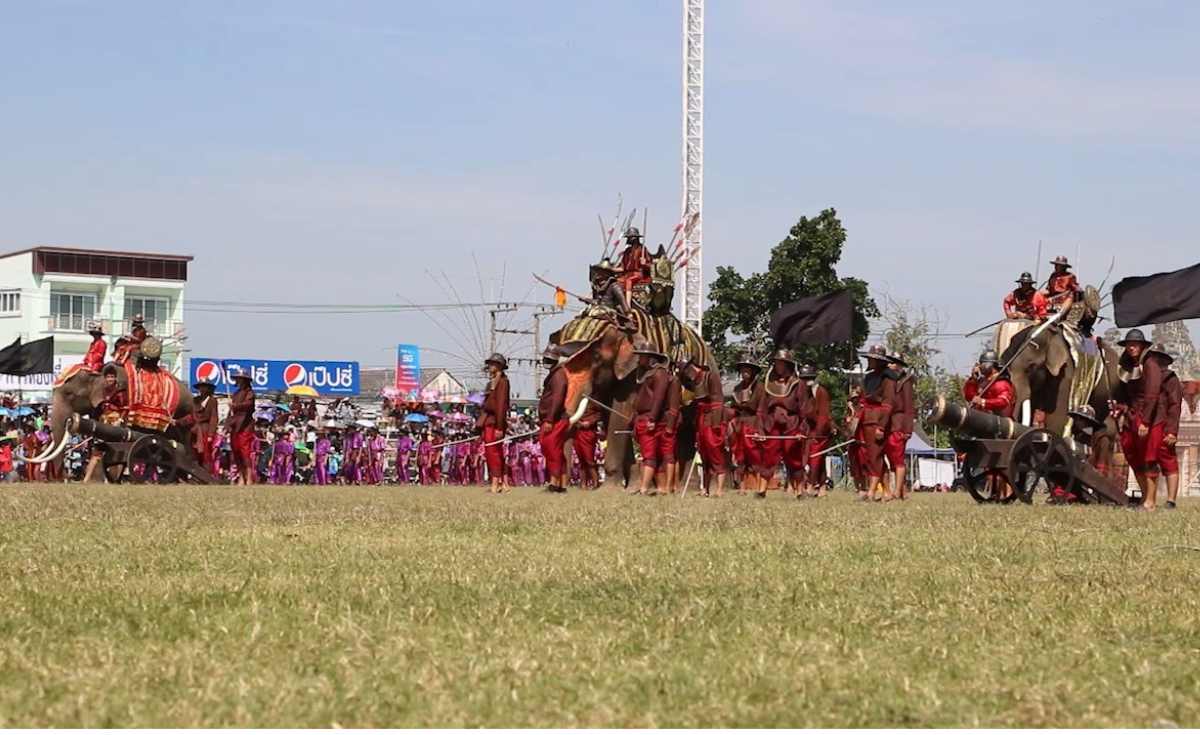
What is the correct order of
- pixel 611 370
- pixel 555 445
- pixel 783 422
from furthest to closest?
pixel 611 370, pixel 555 445, pixel 783 422

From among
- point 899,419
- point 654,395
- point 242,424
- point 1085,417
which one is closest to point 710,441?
point 654,395

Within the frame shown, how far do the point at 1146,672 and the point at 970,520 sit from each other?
29.6 feet

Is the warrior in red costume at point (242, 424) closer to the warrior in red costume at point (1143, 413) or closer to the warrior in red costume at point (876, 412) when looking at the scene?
the warrior in red costume at point (876, 412)

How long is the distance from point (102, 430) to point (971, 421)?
15225 mm

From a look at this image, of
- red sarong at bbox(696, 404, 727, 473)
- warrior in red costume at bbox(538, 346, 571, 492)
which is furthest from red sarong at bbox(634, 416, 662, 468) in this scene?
red sarong at bbox(696, 404, 727, 473)

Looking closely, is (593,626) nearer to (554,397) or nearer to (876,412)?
(876,412)

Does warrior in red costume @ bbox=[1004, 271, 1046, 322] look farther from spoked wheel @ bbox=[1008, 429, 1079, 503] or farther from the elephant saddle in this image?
the elephant saddle

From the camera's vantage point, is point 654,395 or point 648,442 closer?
point 648,442

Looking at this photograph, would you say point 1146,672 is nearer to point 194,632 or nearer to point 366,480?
point 194,632

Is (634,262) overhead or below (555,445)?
overhead

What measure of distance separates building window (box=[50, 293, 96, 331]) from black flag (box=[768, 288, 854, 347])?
53.9m

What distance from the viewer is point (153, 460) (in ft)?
102

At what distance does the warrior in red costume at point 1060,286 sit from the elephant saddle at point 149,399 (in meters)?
14.3

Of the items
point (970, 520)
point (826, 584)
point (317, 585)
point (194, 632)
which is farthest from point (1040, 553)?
point (194, 632)
